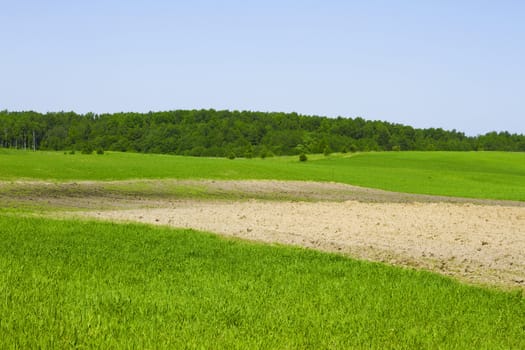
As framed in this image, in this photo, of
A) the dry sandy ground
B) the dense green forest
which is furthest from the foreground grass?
the dense green forest

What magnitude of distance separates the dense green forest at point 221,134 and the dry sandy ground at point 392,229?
90.5m

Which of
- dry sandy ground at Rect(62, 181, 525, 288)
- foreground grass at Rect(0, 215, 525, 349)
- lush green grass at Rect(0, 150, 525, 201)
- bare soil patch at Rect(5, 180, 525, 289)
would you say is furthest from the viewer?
lush green grass at Rect(0, 150, 525, 201)

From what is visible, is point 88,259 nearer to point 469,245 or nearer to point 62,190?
point 469,245

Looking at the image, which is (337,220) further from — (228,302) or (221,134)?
(221,134)

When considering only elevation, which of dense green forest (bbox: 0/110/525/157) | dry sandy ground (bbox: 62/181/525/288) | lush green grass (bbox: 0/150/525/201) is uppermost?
dense green forest (bbox: 0/110/525/157)

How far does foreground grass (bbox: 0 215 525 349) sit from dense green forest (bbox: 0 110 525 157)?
106707 mm

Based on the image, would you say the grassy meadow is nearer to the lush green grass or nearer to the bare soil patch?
the bare soil patch

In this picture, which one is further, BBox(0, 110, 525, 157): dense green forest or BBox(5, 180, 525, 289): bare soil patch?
BBox(0, 110, 525, 157): dense green forest

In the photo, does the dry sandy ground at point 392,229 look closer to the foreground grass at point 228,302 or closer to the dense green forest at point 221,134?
the foreground grass at point 228,302

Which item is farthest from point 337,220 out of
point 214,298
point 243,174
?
point 243,174

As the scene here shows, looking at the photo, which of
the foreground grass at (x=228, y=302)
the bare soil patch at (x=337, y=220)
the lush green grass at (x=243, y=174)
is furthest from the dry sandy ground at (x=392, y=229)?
the lush green grass at (x=243, y=174)

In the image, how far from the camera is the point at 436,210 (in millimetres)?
31547

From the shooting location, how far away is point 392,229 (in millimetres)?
22438

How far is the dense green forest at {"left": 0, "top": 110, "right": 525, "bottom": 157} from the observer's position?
138 m
